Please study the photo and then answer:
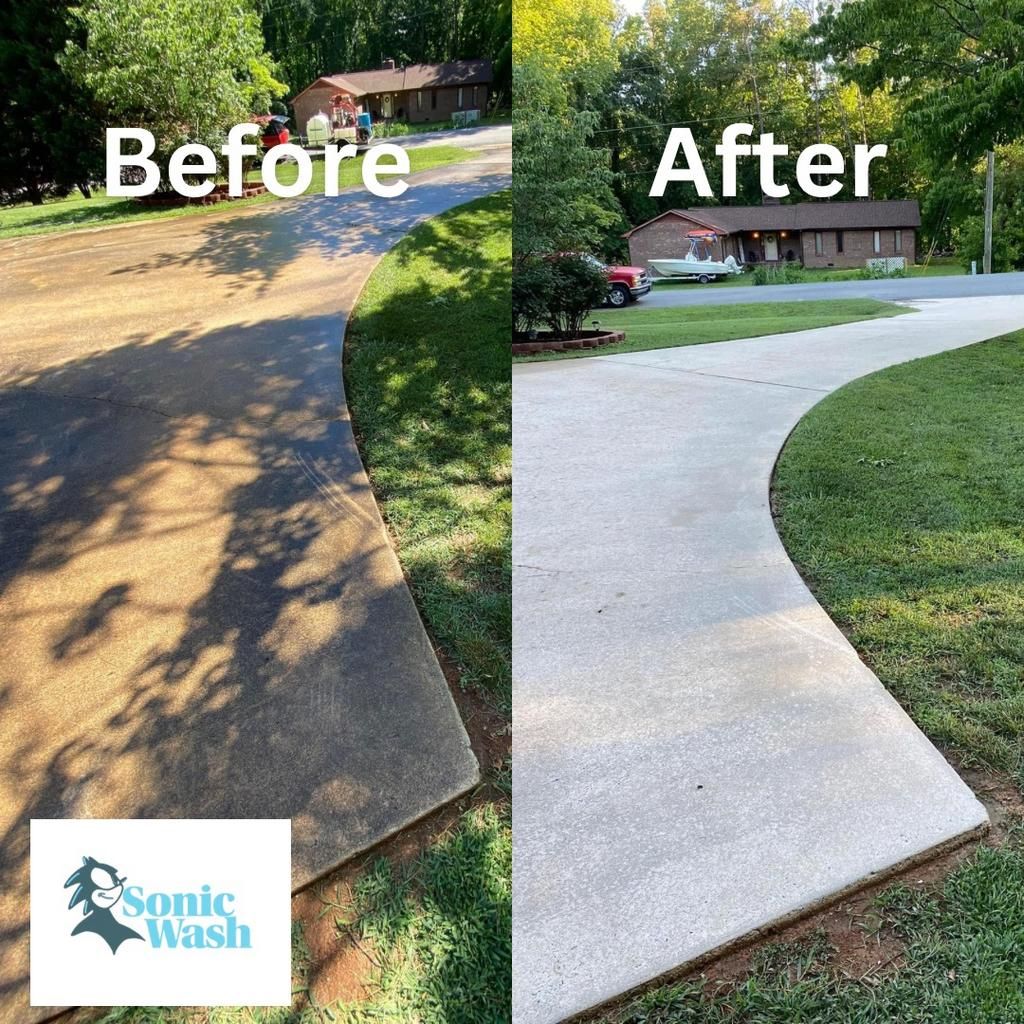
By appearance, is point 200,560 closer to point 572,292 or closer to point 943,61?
point 572,292

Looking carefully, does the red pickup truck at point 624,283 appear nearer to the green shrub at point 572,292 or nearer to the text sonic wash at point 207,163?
the green shrub at point 572,292

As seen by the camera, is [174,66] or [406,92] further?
[406,92]

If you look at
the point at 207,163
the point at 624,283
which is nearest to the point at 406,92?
the point at 207,163

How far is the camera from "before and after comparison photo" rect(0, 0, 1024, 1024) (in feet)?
4.25

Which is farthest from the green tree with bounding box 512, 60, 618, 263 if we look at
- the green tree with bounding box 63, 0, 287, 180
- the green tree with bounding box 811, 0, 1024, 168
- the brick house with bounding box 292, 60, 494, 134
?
the green tree with bounding box 811, 0, 1024, 168

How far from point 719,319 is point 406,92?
2327mm

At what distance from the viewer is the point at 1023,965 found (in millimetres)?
1251

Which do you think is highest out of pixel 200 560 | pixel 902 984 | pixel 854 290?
pixel 854 290

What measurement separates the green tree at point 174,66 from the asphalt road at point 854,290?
1.95 metres

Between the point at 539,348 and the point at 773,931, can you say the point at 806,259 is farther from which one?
the point at 773,931

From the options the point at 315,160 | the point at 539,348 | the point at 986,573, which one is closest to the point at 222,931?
the point at 315,160

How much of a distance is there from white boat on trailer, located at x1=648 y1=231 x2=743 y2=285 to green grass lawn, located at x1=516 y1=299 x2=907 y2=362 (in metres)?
0.35

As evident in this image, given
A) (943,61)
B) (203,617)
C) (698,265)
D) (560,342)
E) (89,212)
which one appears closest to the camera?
(203,617)

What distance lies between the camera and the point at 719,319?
4.04m
